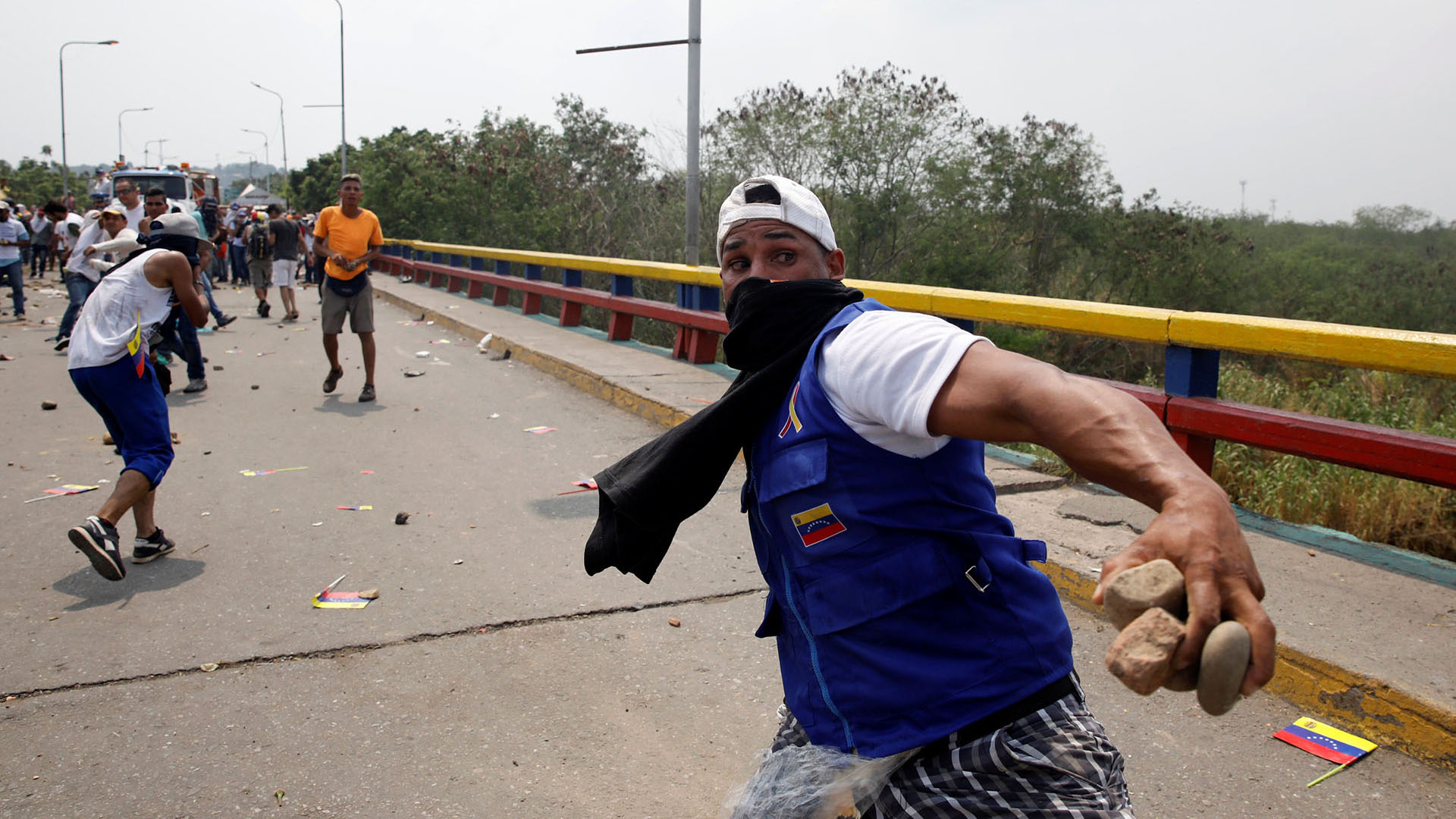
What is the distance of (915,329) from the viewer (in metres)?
1.42

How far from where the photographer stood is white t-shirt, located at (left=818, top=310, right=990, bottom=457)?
1368mm

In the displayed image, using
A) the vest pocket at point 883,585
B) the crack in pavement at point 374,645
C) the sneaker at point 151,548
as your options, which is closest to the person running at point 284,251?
the sneaker at point 151,548

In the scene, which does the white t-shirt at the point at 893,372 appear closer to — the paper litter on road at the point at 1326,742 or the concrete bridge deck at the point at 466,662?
the concrete bridge deck at the point at 466,662

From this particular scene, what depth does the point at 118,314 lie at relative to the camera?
17.8 feet

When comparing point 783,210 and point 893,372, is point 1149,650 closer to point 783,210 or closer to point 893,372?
point 893,372

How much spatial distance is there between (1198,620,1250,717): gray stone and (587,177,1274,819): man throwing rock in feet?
0.98

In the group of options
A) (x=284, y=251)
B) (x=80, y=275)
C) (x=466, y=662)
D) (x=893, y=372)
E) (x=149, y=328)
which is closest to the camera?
(x=893, y=372)

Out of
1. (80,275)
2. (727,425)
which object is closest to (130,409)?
(727,425)

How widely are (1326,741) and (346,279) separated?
842 centimetres

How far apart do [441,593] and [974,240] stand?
2372 cm

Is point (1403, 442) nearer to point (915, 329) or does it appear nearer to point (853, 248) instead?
point (915, 329)

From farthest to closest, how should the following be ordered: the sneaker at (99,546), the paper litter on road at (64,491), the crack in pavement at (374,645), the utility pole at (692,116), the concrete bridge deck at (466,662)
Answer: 1. the utility pole at (692,116)
2. the paper litter on road at (64,491)
3. the sneaker at (99,546)
4. the crack in pavement at (374,645)
5. the concrete bridge deck at (466,662)

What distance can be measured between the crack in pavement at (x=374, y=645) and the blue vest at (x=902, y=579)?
294 cm

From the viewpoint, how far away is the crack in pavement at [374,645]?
3809 mm
